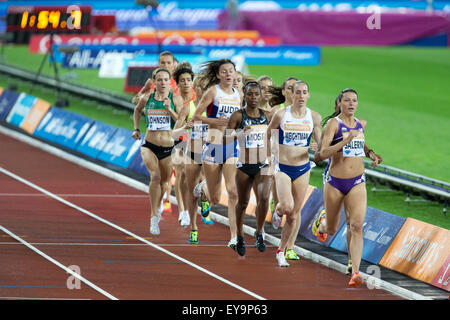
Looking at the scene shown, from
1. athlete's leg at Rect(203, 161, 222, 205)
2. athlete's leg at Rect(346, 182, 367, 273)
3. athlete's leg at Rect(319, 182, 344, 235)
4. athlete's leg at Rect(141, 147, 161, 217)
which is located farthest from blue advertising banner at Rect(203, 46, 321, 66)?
athlete's leg at Rect(346, 182, 367, 273)

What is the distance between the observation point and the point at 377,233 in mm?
13594

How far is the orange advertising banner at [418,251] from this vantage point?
40.3 ft

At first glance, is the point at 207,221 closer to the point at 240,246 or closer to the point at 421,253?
the point at 240,246

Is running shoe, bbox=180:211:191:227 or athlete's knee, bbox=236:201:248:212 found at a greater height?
athlete's knee, bbox=236:201:248:212

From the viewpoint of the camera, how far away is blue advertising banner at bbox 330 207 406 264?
1331cm

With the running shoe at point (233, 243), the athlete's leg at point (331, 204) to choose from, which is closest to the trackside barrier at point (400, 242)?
the athlete's leg at point (331, 204)

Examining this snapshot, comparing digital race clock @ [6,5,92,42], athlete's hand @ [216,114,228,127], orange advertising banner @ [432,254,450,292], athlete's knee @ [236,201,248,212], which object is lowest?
orange advertising banner @ [432,254,450,292]

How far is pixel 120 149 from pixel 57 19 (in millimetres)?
6835

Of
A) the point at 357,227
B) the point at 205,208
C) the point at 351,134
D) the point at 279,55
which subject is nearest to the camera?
the point at 351,134

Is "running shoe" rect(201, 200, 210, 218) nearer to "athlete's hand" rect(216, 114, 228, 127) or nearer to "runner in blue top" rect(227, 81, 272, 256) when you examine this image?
"runner in blue top" rect(227, 81, 272, 256)

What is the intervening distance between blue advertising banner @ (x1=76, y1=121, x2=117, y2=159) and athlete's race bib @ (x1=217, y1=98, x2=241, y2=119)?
8881 millimetres

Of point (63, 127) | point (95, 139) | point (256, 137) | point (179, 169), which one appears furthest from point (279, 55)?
point (256, 137)

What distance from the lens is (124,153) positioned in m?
21.7

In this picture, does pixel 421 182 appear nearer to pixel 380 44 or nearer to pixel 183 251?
pixel 183 251
